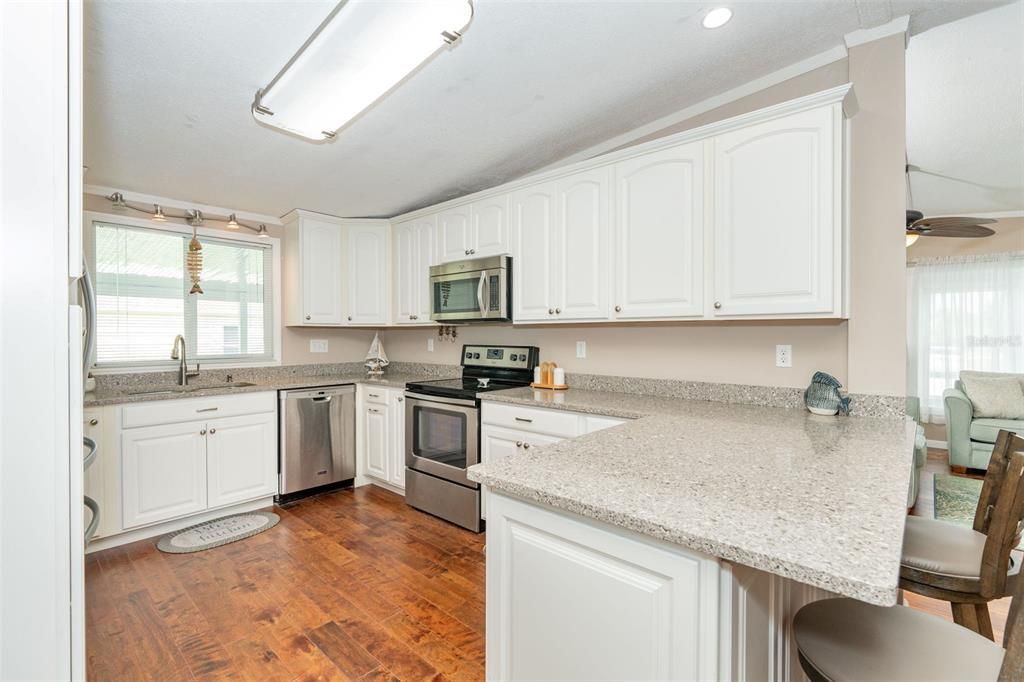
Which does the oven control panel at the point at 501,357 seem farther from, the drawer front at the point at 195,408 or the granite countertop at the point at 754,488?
the granite countertop at the point at 754,488

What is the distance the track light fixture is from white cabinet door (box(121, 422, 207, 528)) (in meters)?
1.59

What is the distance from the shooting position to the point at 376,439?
3.72 metres

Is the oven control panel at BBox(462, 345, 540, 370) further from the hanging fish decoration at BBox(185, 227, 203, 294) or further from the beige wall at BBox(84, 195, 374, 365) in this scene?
the hanging fish decoration at BBox(185, 227, 203, 294)

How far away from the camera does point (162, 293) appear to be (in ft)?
11.5

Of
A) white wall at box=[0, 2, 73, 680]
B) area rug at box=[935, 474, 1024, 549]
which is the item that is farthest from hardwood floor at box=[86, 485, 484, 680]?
area rug at box=[935, 474, 1024, 549]

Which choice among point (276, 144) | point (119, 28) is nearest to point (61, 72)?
point (119, 28)

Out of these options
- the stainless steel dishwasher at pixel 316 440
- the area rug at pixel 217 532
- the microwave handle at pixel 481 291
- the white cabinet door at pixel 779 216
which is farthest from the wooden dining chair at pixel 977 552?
the stainless steel dishwasher at pixel 316 440

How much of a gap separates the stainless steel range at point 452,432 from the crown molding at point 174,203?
204 cm

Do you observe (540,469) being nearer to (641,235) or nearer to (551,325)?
(641,235)

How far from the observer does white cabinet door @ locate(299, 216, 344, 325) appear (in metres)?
3.87

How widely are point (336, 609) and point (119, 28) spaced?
8.03 feet

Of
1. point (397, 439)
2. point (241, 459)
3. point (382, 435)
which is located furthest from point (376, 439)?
point (241, 459)

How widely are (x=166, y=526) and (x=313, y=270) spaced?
2.05m

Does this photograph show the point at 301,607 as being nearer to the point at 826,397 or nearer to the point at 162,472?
the point at 162,472
